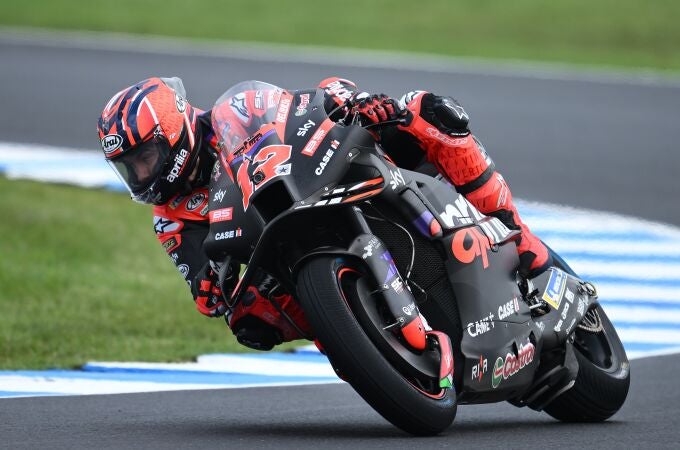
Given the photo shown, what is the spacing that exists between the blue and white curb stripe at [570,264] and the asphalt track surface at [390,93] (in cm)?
38

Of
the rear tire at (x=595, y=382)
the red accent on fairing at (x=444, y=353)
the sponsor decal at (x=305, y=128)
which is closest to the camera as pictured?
the red accent on fairing at (x=444, y=353)

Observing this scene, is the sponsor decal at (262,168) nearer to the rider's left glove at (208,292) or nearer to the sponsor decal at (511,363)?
the rider's left glove at (208,292)

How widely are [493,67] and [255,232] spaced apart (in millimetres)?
14853

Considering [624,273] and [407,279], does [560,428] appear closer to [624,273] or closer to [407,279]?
[407,279]

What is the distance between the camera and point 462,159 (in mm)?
5535

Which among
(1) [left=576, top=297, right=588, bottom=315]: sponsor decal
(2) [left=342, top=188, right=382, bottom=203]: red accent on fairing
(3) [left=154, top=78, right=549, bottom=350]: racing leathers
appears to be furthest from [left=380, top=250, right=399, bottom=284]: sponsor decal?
(1) [left=576, top=297, right=588, bottom=315]: sponsor decal

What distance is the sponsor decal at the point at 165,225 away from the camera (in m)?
5.74

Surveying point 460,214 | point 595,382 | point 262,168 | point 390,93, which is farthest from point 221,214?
point 390,93

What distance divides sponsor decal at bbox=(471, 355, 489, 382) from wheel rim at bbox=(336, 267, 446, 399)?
26cm

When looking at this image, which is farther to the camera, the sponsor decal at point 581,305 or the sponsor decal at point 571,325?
the sponsor decal at point 581,305

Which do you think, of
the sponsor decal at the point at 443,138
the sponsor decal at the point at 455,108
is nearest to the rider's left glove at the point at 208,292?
the sponsor decal at the point at 443,138

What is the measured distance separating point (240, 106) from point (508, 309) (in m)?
1.35

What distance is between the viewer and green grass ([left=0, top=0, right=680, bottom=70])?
2142 centimetres

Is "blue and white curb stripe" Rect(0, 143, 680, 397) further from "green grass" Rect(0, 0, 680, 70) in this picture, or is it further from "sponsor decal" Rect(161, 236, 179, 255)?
"green grass" Rect(0, 0, 680, 70)
